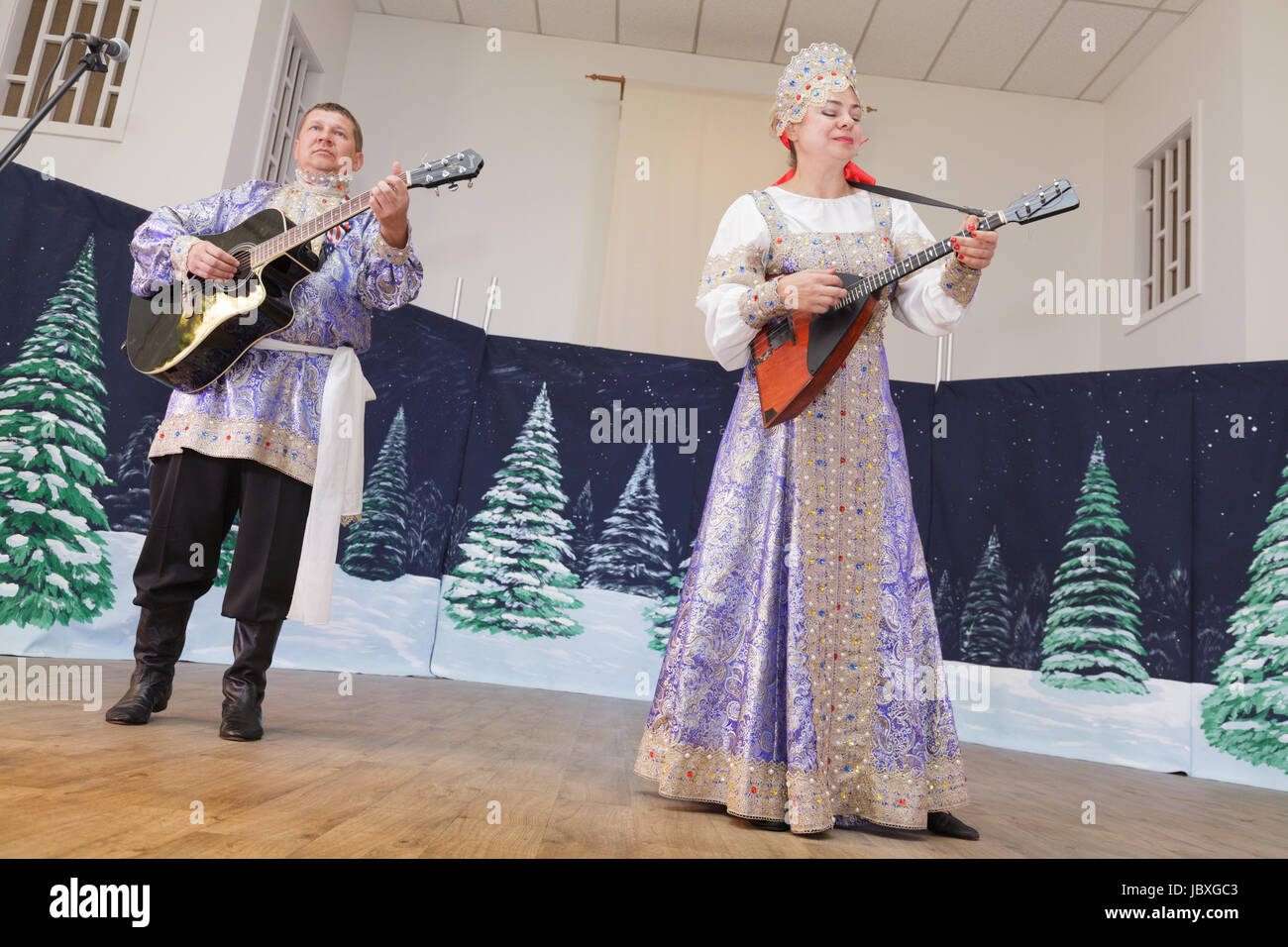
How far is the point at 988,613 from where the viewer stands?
4113mm

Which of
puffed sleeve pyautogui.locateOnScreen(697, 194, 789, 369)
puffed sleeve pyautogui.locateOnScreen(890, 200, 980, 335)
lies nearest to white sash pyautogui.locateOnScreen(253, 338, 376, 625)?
puffed sleeve pyautogui.locateOnScreen(697, 194, 789, 369)

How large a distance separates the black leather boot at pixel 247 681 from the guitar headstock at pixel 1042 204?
169 centimetres

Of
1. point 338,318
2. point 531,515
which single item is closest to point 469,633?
point 531,515

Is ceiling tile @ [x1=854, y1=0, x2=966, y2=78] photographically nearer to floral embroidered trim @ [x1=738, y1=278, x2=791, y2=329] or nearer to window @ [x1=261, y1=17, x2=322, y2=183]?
window @ [x1=261, y1=17, x2=322, y2=183]

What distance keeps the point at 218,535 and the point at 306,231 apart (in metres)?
0.69

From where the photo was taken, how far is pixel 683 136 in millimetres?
5746

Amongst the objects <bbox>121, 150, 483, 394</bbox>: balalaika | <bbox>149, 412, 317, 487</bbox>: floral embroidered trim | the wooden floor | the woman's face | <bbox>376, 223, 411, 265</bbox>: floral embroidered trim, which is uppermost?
the woman's face

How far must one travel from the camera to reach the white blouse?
1795 millimetres

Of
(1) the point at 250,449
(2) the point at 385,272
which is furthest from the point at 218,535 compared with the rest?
(2) the point at 385,272

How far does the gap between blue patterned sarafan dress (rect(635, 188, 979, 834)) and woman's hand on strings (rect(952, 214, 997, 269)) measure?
0.17ft

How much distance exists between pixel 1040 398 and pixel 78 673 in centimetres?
376

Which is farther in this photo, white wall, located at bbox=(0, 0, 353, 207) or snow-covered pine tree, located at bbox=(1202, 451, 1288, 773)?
white wall, located at bbox=(0, 0, 353, 207)

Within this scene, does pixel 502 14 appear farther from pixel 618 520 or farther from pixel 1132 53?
pixel 1132 53
